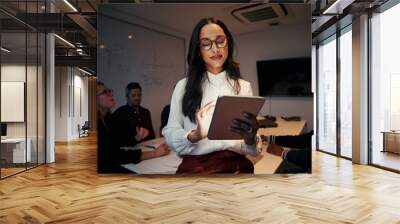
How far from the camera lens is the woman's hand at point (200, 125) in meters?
6.16

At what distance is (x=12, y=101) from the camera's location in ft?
23.4

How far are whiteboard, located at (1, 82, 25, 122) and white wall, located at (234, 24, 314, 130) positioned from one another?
4192 millimetres

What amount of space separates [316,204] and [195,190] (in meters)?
1.71

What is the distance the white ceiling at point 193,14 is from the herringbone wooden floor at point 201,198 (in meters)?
2.57

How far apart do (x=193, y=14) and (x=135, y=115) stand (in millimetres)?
1969

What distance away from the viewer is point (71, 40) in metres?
10.6

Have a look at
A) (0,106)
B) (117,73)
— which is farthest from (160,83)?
(0,106)

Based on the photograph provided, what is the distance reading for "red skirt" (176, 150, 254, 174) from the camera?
629 centimetres

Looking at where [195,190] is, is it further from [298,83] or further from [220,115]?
[298,83]

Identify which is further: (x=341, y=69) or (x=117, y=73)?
(x=341, y=69)

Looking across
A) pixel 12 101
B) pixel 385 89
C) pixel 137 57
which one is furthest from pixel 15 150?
pixel 385 89

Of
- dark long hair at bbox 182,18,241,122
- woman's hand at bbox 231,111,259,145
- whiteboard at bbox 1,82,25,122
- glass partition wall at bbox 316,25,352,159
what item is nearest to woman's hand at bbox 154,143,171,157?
dark long hair at bbox 182,18,241,122

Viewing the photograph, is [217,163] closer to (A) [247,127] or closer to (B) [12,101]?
(A) [247,127]

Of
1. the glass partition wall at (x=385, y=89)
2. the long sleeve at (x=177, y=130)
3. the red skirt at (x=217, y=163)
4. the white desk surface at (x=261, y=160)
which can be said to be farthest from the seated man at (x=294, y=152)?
the glass partition wall at (x=385, y=89)
